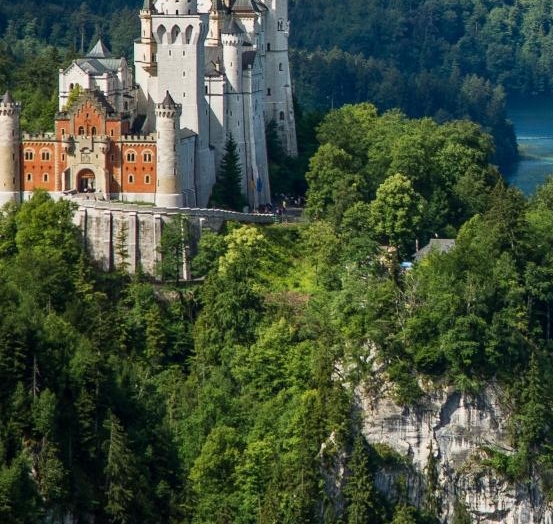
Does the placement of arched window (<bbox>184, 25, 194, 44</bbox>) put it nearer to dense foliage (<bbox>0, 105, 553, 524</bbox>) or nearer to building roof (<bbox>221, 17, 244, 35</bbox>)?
building roof (<bbox>221, 17, 244, 35</bbox>)

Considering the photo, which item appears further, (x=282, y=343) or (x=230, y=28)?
(x=230, y=28)

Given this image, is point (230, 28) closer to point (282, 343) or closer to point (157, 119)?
point (157, 119)

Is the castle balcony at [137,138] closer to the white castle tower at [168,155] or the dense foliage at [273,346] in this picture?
the white castle tower at [168,155]

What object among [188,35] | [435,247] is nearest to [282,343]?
[435,247]

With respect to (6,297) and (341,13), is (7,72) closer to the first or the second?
(6,297)

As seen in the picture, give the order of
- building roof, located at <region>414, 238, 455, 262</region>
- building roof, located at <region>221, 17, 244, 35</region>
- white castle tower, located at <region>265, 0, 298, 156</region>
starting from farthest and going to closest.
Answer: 1. white castle tower, located at <region>265, 0, 298, 156</region>
2. building roof, located at <region>221, 17, 244, 35</region>
3. building roof, located at <region>414, 238, 455, 262</region>

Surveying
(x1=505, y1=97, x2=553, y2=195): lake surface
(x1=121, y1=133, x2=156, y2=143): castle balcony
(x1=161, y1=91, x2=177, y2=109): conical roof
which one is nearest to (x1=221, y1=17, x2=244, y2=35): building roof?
(x1=161, y1=91, x2=177, y2=109): conical roof

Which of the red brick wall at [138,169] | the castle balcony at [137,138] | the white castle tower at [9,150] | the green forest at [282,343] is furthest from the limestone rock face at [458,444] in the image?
the white castle tower at [9,150]

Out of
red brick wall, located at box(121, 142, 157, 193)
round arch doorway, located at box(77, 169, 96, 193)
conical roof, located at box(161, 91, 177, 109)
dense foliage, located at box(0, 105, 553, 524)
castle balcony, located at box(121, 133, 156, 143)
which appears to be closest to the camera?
dense foliage, located at box(0, 105, 553, 524)
